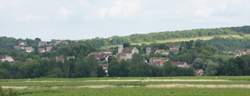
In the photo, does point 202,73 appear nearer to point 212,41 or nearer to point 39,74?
point 39,74

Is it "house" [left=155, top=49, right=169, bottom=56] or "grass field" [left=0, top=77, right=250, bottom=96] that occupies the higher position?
"house" [left=155, top=49, right=169, bottom=56]

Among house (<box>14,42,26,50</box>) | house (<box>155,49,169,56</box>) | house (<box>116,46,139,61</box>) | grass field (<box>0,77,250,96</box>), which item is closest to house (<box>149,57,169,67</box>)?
house (<box>155,49,169,56</box>)

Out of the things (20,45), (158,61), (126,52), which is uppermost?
(20,45)

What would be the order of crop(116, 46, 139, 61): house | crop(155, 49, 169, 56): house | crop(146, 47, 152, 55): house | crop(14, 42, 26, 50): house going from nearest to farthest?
crop(116, 46, 139, 61): house
crop(155, 49, 169, 56): house
crop(146, 47, 152, 55): house
crop(14, 42, 26, 50): house

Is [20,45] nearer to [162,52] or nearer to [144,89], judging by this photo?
[162,52]

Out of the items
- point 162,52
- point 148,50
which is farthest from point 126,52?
point 162,52

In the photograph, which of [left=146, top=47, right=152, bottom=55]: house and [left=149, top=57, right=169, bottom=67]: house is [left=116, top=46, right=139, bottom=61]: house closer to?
[left=146, top=47, right=152, bottom=55]: house

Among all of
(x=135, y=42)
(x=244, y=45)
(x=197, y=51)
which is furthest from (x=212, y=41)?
(x=197, y=51)

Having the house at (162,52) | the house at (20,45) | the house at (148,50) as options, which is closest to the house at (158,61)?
the house at (162,52)

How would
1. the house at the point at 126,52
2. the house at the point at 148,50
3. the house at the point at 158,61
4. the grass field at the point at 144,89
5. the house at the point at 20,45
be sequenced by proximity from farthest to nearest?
1. the house at the point at 20,45
2. the house at the point at 148,50
3. the house at the point at 126,52
4. the house at the point at 158,61
5. the grass field at the point at 144,89

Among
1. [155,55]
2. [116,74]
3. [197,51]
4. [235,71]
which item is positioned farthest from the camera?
[155,55]

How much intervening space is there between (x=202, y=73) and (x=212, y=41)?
6844cm

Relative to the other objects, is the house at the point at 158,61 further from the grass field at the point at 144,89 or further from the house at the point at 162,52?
the grass field at the point at 144,89

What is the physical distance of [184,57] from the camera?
117m
